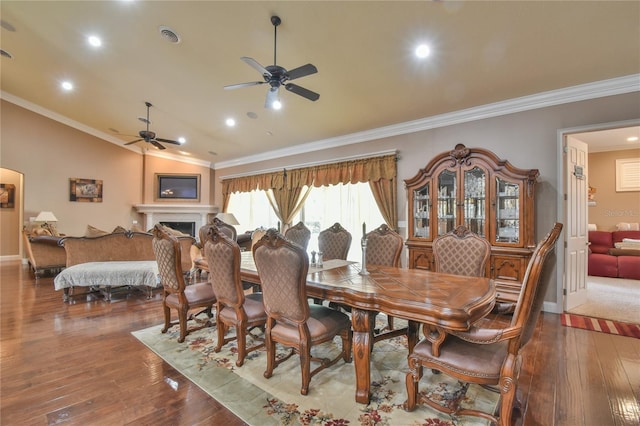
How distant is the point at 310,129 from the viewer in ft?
18.1

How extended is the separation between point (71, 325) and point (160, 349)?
145cm

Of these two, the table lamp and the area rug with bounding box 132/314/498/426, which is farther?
the table lamp

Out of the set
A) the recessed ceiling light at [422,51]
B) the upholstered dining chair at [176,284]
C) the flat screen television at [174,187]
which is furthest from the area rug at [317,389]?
the flat screen television at [174,187]

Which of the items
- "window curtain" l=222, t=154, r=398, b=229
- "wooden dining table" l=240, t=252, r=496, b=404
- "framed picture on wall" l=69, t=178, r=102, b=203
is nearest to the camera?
"wooden dining table" l=240, t=252, r=496, b=404

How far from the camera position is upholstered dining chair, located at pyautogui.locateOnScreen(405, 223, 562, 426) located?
Answer: 1510mm

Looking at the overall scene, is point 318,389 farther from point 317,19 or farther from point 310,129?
point 310,129

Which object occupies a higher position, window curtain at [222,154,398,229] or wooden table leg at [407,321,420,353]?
window curtain at [222,154,398,229]

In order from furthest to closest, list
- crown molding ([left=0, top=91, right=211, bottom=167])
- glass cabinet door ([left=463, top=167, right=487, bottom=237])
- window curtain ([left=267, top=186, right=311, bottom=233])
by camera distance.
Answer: crown molding ([left=0, top=91, right=211, bottom=167])
window curtain ([left=267, top=186, right=311, bottom=233])
glass cabinet door ([left=463, top=167, right=487, bottom=237])

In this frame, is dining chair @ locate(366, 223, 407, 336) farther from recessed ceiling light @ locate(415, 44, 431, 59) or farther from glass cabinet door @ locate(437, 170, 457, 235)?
recessed ceiling light @ locate(415, 44, 431, 59)

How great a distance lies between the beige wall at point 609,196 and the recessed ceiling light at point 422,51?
20.5 feet

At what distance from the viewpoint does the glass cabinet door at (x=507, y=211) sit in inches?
143

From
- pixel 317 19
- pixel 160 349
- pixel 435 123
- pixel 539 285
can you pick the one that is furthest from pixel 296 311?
pixel 435 123

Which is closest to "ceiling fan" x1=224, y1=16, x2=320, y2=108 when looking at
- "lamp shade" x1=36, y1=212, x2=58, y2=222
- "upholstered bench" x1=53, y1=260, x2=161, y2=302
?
"upholstered bench" x1=53, y1=260, x2=161, y2=302

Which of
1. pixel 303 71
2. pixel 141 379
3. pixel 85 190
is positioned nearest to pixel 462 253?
pixel 303 71
